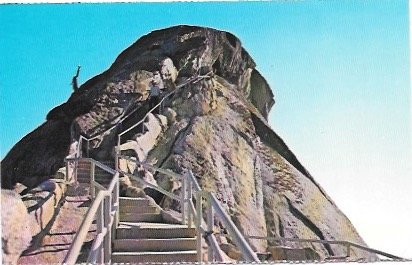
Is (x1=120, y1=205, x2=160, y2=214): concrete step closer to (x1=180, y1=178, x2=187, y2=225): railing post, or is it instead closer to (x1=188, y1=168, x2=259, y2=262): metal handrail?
(x1=180, y1=178, x2=187, y2=225): railing post

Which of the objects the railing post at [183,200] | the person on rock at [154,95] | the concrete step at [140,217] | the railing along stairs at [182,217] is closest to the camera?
the railing along stairs at [182,217]

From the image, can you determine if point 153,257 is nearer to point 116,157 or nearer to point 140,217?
point 140,217

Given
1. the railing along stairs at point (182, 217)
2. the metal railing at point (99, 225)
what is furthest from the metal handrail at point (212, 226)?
→ the metal railing at point (99, 225)

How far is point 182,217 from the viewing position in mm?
3830

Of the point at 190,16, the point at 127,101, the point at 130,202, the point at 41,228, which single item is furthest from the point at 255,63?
the point at 41,228

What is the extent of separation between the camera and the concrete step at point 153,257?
3.53 meters

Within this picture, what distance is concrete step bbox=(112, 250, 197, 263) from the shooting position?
3531mm

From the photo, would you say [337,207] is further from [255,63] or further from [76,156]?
[76,156]

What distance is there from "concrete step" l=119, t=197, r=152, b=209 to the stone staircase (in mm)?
258

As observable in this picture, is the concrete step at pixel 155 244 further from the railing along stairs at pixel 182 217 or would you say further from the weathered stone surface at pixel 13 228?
the weathered stone surface at pixel 13 228

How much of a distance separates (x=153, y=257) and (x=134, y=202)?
0.68m

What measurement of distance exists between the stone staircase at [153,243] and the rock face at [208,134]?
2.03ft

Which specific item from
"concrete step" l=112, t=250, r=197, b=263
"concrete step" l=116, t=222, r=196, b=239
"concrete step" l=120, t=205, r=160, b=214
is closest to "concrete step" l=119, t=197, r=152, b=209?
"concrete step" l=120, t=205, r=160, b=214

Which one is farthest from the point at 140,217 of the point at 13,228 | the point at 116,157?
the point at 13,228
